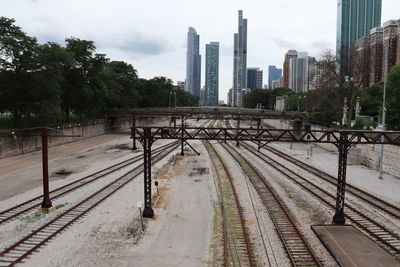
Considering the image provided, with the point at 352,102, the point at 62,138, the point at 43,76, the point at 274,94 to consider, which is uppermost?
the point at 274,94

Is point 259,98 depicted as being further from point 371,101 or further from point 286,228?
point 286,228

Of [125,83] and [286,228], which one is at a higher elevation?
[125,83]

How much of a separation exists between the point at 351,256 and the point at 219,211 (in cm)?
881

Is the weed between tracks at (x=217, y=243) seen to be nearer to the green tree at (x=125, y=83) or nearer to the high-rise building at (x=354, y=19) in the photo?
the green tree at (x=125, y=83)

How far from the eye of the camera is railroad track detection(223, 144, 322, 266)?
14577 mm

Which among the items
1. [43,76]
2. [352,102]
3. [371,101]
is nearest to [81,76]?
[43,76]

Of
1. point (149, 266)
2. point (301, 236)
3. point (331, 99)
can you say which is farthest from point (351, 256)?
point (331, 99)

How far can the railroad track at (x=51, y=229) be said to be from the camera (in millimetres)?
14727

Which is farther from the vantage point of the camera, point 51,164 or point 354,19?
point 354,19

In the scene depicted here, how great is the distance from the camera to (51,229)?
1780 centimetres

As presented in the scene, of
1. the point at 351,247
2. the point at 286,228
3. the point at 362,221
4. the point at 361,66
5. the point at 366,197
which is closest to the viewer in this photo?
the point at 351,247

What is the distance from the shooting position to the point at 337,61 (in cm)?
5894

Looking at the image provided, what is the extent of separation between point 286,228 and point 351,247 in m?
3.61

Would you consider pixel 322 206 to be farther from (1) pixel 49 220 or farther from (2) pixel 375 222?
(1) pixel 49 220
